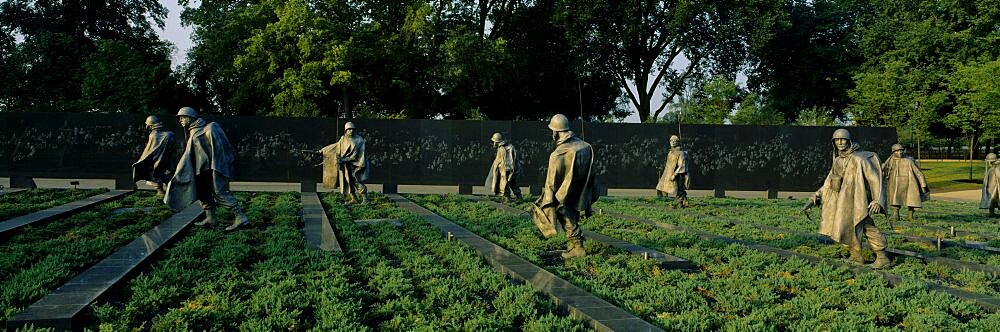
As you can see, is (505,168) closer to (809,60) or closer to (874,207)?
(874,207)

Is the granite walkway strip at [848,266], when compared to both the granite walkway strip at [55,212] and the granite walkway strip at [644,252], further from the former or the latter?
the granite walkway strip at [55,212]

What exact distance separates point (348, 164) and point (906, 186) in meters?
11.9

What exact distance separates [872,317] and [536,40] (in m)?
34.2

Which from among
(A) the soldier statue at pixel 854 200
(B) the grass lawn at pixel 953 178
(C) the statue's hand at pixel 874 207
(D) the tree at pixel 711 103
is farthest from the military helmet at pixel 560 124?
(D) the tree at pixel 711 103

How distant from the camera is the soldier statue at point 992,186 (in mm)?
14812

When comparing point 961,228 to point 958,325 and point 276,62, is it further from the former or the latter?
point 276,62

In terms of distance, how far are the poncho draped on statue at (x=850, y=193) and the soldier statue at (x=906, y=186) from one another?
283 inches

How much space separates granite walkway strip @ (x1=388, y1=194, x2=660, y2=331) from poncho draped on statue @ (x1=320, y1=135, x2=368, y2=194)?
5090mm

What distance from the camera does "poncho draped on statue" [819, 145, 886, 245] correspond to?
768 centimetres

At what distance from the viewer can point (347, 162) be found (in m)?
14.2

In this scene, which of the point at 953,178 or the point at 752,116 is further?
the point at 752,116

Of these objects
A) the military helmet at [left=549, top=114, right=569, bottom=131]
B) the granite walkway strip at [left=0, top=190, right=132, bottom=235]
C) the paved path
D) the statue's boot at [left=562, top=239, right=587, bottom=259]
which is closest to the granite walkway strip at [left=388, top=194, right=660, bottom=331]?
the statue's boot at [left=562, top=239, right=587, bottom=259]

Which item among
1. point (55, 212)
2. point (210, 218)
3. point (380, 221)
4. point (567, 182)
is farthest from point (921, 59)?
point (55, 212)

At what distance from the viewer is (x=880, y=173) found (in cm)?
769
